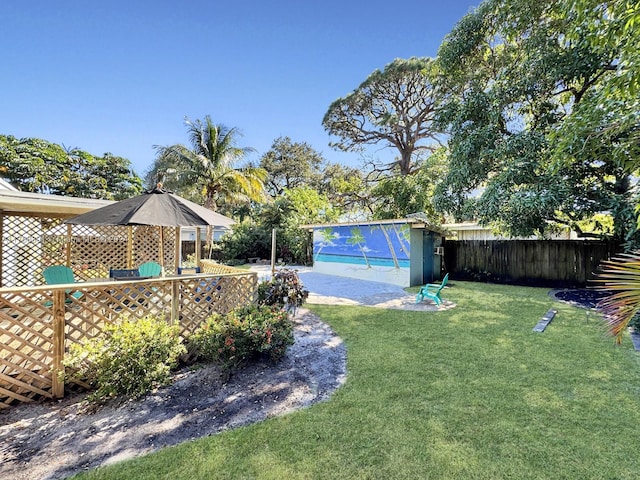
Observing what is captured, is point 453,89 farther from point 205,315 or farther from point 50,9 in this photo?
point 50,9

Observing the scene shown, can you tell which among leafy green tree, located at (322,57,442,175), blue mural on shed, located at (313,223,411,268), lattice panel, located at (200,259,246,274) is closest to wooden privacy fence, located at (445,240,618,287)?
blue mural on shed, located at (313,223,411,268)

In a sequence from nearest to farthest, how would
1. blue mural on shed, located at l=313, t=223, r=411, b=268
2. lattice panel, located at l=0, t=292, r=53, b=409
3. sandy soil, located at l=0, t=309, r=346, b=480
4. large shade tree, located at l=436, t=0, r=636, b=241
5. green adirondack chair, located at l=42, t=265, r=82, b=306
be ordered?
sandy soil, located at l=0, t=309, r=346, b=480 < lattice panel, located at l=0, t=292, r=53, b=409 < green adirondack chair, located at l=42, t=265, r=82, b=306 < large shade tree, located at l=436, t=0, r=636, b=241 < blue mural on shed, located at l=313, t=223, r=411, b=268

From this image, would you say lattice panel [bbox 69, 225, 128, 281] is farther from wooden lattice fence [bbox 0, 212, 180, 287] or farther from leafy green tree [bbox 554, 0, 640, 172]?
leafy green tree [bbox 554, 0, 640, 172]

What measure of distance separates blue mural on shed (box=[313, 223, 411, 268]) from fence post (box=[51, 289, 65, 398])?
986 centimetres

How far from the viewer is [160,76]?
1059 centimetres

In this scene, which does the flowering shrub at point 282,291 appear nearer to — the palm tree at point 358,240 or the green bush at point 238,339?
the green bush at point 238,339

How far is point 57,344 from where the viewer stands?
10.0 ft

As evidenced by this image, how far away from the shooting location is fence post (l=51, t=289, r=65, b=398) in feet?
9.99

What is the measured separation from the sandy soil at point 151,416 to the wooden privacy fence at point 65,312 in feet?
0.93

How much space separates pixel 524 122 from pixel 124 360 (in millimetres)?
11612

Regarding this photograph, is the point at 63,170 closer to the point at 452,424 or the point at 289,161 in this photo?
the point at 289,161

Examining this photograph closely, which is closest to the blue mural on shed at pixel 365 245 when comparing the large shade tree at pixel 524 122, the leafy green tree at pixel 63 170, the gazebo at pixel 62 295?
the large shade tree at pixel 524 122

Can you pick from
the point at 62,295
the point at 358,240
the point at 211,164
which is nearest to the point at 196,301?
A: the point at 62,295

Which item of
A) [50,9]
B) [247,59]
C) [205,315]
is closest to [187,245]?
[247,59]
